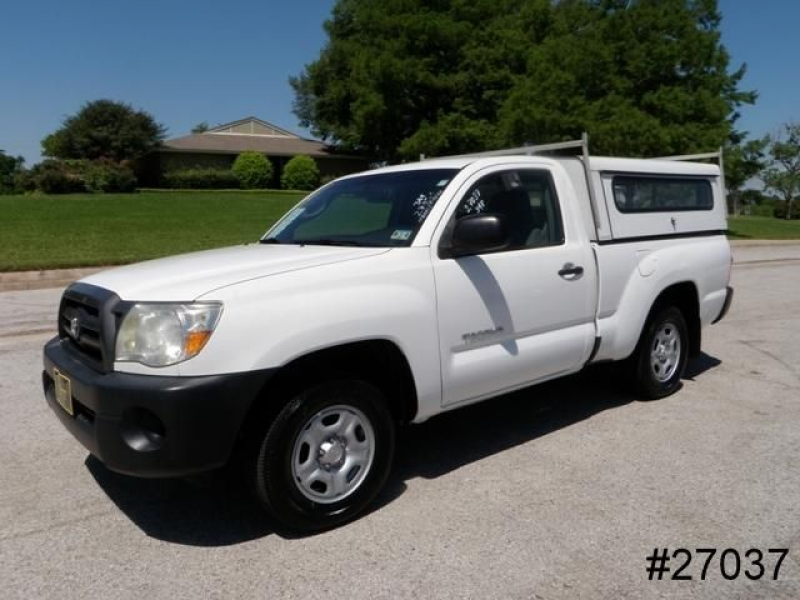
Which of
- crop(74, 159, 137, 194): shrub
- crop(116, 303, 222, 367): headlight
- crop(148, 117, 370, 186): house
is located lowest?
crop(116, 303, 222, 367): headlight

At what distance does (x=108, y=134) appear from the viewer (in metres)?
42.0

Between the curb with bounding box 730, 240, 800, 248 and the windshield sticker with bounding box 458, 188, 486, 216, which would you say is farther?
the curb with bounding box 730, 240, 800, 248

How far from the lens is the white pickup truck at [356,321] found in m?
2.99

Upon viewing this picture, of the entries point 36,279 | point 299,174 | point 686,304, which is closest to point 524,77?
point 299,174

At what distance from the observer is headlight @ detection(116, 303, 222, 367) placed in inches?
117

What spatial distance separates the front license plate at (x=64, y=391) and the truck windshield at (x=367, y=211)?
1.54 metres

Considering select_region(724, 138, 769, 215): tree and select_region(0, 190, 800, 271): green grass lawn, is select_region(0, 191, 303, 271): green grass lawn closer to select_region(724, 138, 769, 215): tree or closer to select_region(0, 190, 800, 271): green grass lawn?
select_region(0, 190, 800, 271): green grass lawn

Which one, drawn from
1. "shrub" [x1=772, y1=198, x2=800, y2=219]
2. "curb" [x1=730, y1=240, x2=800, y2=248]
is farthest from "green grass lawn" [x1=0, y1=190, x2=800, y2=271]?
"shrub" [x1=772, y1=198, x2=800, y2=219]

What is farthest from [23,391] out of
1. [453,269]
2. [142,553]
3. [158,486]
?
[453,269]

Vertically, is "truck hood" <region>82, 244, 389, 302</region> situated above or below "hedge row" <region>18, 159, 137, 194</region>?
below

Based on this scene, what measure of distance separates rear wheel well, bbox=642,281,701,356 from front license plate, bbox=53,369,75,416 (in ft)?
12.7

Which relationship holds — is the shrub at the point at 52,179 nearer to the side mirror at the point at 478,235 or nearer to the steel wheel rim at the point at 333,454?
the side mirror at the point at 478,235

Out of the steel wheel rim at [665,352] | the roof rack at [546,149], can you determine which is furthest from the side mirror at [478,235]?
the steel wheel rim at [665,352]

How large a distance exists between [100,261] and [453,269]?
1058cm
